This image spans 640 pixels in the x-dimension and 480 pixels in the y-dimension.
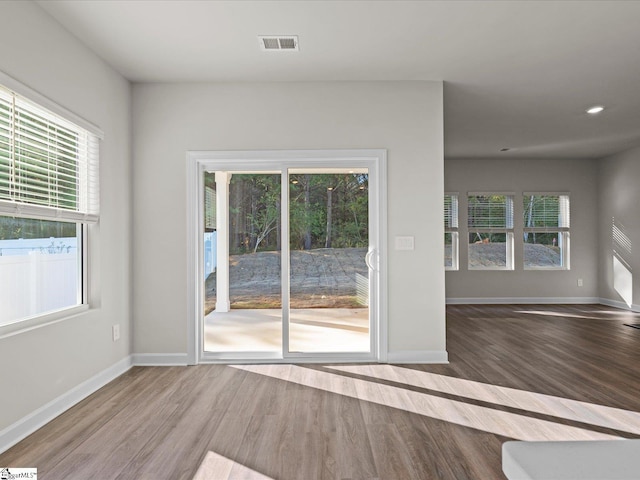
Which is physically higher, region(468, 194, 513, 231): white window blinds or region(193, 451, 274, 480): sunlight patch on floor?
region(468, 194, 513, 231): white window blinds

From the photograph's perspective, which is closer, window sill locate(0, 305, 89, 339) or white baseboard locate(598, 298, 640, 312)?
window sill locate(0, 305, 89, 339)

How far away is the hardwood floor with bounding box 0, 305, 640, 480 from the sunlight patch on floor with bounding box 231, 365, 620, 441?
0.04ft

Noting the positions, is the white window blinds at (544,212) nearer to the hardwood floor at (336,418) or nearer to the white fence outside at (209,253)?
the hardwood floor at (336,418)

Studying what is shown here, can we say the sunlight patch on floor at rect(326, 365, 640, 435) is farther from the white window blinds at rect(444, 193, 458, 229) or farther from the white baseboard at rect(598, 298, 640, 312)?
the white baseboard at rect(598, 298, 640, 312)

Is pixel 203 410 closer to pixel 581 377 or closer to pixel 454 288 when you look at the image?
pixel 581 377

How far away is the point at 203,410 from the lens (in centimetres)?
289

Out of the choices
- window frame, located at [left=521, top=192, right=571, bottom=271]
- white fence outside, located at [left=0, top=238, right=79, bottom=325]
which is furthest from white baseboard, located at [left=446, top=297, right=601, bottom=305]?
white fence outside, located at [left=0, top=238, right=79, bottom=325]

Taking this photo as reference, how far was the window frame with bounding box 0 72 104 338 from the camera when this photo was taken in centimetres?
249

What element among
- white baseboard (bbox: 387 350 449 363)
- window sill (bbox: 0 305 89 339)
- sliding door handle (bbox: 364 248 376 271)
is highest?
sliding door handle (bbox: 364 248 376 271)

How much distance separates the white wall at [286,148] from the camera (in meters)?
4.00

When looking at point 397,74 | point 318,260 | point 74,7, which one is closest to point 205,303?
point 318,260

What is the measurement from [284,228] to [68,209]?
1.82 m

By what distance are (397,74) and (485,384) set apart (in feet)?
9.32

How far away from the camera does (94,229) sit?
11.2ft
